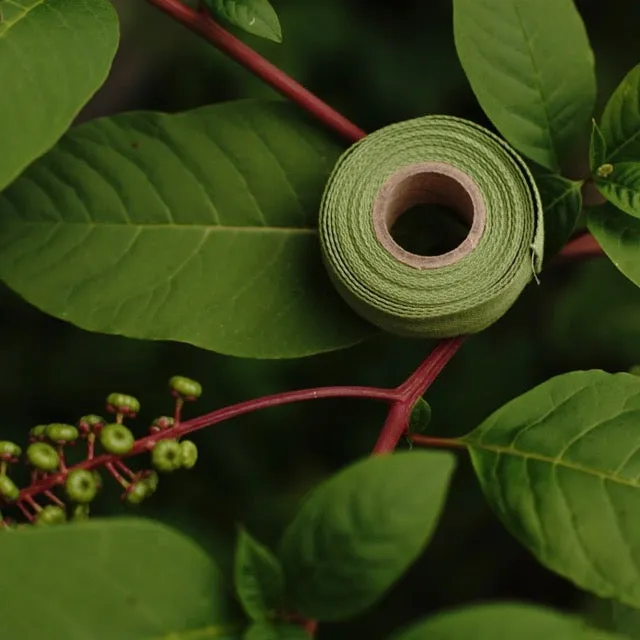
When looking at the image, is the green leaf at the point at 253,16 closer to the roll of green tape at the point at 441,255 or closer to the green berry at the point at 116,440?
the roll of green tape at the point at 441,255

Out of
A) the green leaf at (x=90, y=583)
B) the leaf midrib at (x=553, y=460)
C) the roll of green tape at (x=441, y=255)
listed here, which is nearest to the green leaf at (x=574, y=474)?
the leaf midrib at (x=553, y=460)

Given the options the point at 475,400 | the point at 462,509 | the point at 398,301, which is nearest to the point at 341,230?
the point at 398,301

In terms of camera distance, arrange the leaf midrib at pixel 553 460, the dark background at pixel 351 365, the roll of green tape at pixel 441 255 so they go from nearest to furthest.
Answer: the leaf midrib at pixel 553 460
the roll of green tape at pixel 441 255
the dark background at pixel 351 365

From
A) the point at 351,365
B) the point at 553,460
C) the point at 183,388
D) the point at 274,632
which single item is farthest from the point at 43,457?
the point at 351,365

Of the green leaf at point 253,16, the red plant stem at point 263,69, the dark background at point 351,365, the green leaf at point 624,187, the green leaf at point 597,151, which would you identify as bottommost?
the dark background at point 351,365

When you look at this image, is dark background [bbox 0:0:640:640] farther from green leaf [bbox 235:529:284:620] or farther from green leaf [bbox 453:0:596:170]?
green leaf [bbox 235:529:284:620]

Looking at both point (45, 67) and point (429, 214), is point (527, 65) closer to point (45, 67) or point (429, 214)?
point (429, 214)

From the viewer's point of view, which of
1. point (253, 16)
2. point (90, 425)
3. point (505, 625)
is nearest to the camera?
point (505, 625)
